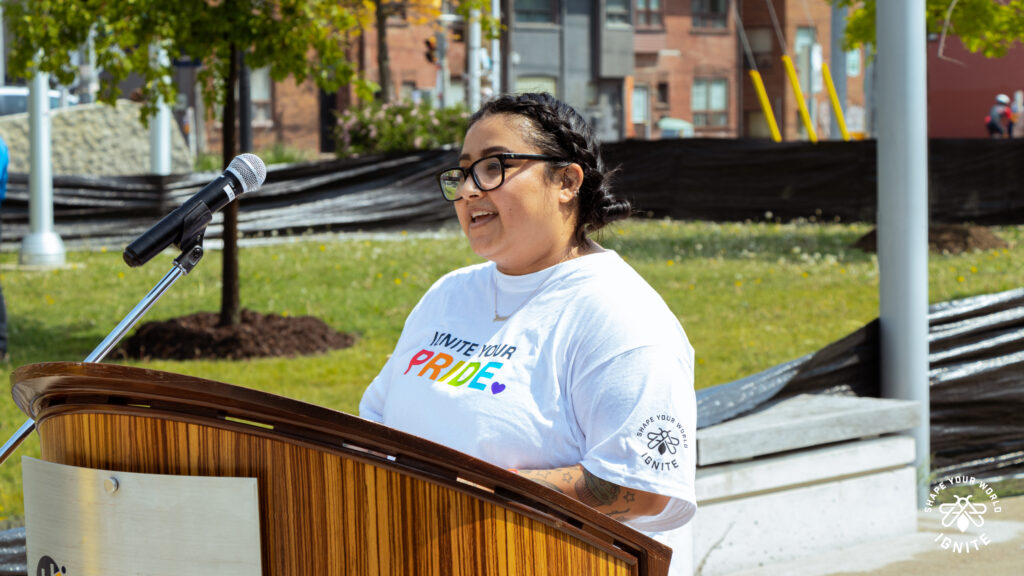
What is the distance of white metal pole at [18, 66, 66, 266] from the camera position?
13672 millimetres

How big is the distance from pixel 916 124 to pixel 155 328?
6.27 m

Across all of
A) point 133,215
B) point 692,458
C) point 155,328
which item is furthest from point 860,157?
point 692,458

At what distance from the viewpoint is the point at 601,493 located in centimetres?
221

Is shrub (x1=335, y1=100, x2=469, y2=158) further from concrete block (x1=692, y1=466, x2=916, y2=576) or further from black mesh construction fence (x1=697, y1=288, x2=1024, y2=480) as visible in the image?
concrete block (x1=692, y1=466, x2=916, y2=576)

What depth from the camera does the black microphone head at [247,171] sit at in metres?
2.54

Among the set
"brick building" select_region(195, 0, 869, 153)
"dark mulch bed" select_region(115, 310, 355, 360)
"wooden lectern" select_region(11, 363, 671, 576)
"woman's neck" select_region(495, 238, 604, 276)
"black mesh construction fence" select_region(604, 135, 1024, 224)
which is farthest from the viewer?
"brick building" select_region(195, 0, 869, 153)

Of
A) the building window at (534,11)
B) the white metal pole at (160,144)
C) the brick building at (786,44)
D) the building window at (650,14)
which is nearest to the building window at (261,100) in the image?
the building window at (534,11)

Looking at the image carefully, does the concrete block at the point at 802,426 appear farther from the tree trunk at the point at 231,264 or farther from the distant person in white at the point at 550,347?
the tree trunk at the point at 231,264

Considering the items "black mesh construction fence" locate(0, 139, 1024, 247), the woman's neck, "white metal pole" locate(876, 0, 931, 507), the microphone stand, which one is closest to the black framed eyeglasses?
the woman's neck

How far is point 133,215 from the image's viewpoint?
56.2ft

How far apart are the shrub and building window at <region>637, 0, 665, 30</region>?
117ft

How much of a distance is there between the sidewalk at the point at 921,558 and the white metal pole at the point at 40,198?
36.0 ft

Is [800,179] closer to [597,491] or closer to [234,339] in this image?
[234,339]

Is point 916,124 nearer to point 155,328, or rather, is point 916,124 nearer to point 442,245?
point 155,328
